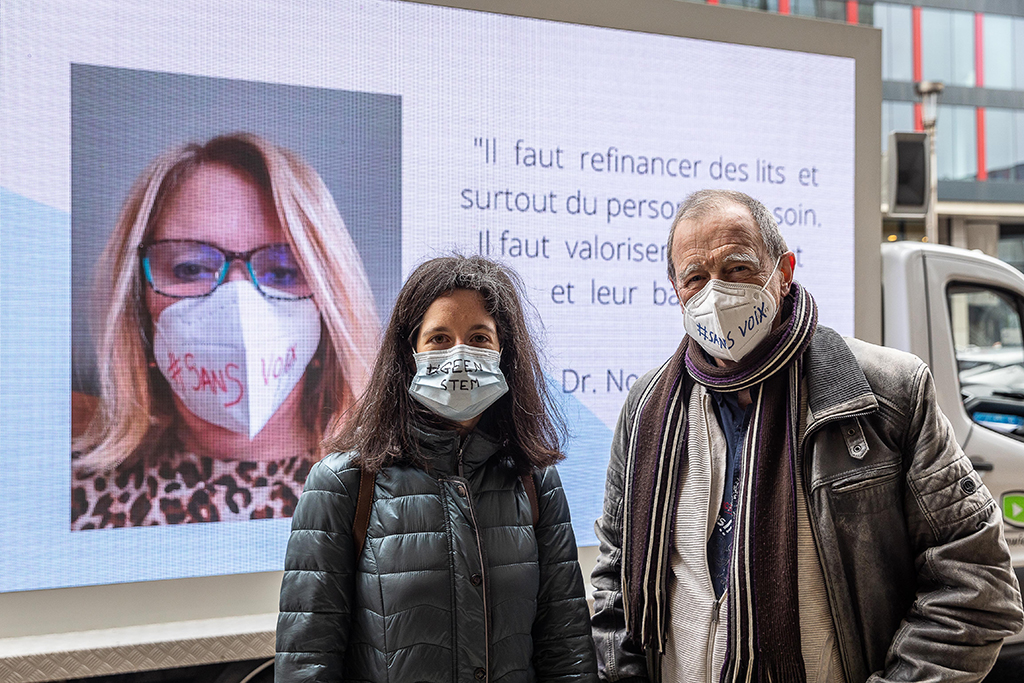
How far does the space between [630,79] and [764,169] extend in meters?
0.68

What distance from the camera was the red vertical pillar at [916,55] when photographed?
1024cm

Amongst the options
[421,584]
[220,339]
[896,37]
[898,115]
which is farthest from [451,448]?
[896,37]

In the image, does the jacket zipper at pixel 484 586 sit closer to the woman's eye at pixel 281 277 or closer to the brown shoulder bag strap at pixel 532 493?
the brown shoulder bag strap at pixel 532 493

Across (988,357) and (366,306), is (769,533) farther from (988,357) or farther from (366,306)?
(988,357)

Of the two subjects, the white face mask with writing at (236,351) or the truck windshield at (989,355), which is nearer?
the white face mask with writing at (236,351)

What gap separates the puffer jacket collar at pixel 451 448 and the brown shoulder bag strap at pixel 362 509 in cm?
13

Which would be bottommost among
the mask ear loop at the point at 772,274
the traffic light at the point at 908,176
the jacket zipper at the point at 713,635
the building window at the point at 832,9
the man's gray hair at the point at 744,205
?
the jacket zipper at the point at 713,635

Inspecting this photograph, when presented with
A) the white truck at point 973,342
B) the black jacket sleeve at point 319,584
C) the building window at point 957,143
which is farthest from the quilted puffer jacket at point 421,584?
the building window at point 957,143

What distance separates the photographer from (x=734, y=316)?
5.58ft

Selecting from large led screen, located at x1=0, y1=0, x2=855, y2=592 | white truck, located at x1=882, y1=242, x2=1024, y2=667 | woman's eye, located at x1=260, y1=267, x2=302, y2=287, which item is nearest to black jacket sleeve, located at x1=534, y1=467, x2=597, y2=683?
large led screen, located at x1=0, y1=0, x2=855, y2=592

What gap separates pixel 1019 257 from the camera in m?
7.35

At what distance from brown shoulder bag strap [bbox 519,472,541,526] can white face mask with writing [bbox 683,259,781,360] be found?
0.53 m

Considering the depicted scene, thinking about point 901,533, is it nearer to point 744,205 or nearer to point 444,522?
point 744,205

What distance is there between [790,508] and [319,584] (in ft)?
3.27
